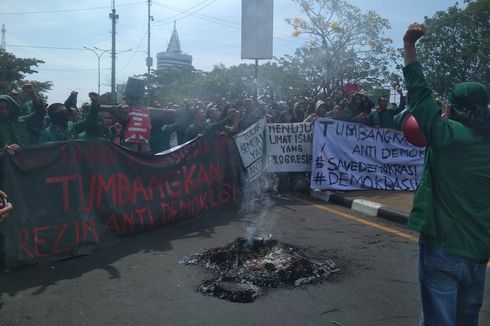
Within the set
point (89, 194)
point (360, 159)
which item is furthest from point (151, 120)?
point (360, 159)

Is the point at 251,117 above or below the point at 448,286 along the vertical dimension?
above

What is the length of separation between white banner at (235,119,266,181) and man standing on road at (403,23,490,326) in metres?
6.15

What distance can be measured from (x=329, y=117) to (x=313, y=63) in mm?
19066

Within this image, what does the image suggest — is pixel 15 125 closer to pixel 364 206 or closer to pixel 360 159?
pixel 364 206

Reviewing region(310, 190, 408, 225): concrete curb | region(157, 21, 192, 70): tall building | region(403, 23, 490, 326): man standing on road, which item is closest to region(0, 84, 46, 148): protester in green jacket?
region(403, 23, 490, 326): man standing on road

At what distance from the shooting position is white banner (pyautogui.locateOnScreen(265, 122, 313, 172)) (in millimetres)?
9438

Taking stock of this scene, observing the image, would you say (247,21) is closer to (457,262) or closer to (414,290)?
(414,290)

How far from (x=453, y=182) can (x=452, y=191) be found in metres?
0.04

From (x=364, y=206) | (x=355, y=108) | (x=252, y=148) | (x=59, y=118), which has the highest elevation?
(x=355, y=108)

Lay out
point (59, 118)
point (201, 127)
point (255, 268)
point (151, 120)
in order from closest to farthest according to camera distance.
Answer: point (255, 268), point (59, 118), point (201, 127), point (151, 120)

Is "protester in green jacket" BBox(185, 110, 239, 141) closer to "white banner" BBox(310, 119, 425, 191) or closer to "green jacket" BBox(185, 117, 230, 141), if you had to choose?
"green jacket" BBox(185, 117, 230, 141)

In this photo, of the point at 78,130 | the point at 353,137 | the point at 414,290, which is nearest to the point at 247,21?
the point at 353,137

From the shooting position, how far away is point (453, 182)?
2295 mm

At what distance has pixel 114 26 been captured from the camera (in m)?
37.1
